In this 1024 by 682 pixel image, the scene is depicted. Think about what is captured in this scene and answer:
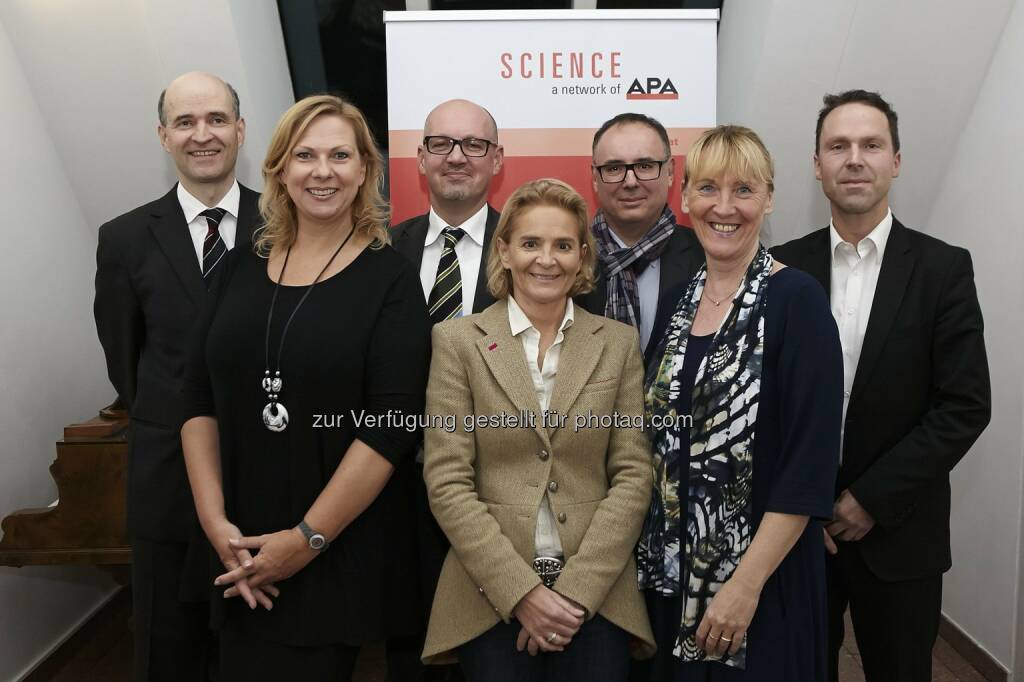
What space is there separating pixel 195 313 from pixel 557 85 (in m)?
1.76

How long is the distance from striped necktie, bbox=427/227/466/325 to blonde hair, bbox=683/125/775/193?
2.54ft

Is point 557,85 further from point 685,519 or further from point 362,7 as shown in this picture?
point 685,519

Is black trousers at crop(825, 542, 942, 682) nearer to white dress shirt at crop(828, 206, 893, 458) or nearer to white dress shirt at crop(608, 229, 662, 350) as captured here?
white dress shirt at crop(828, 206, 893, 458)

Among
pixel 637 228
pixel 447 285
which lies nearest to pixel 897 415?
pixel 637 228

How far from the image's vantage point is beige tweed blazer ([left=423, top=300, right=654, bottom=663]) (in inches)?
69.9

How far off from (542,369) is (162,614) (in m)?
1.29

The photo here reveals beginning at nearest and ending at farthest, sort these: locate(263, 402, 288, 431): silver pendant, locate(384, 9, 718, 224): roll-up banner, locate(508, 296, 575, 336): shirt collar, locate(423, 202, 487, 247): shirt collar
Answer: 1. locate(263, 402, 288, 431): silver pendant
2. locate(508, 296, 575, 336): shirt collar
3. locate(423, 202, 487, 247): shirt collar
4. locate(384, 9, 718, 224): roll-up banner

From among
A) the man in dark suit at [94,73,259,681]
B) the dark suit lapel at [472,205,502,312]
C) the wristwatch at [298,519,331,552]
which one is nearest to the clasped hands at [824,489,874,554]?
the dark suit lapel at [472,205,502,312]

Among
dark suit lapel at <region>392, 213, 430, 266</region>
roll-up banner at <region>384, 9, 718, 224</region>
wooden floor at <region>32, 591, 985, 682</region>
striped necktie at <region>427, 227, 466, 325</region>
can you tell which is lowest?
wooden floor at <region>32, 591, 985, 682</region>

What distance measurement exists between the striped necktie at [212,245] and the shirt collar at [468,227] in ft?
1.91

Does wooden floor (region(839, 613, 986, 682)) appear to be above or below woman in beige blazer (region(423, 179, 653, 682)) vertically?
below

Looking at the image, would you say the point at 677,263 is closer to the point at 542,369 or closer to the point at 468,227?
the point at 468,227

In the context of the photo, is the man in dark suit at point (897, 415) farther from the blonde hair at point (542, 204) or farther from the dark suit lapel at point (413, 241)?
the dark suit lapel at point (413, 241)

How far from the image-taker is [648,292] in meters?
2.43
